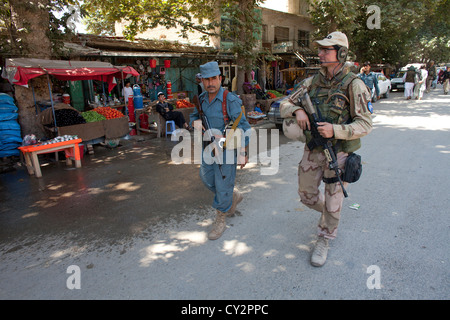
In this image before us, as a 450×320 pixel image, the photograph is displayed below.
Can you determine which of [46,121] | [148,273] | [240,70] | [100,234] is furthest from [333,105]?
[240,70]

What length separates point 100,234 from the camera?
370cm

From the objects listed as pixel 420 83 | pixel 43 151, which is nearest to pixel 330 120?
pixel 43 151

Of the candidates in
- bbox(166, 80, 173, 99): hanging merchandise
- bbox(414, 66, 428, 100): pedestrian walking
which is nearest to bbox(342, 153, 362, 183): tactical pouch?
bbox(166, 80, 173, 99): hanging merchandise

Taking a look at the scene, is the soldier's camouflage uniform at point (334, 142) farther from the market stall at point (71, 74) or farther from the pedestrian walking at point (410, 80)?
the pedestrian walking at point (410, 80)

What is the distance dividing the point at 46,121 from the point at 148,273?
5924 mm

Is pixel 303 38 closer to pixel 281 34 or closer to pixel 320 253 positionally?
pixel 281 34

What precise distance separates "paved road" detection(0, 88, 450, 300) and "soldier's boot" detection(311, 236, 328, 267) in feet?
0.23

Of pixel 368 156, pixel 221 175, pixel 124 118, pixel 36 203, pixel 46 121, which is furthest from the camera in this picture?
pixel 124 118

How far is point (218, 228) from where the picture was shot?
355 centimetres

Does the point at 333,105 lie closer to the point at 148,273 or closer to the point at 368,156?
the point at 148,273

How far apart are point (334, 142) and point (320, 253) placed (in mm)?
1101

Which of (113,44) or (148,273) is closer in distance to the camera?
(148,273)

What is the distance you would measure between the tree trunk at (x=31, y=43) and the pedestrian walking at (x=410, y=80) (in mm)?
15805
